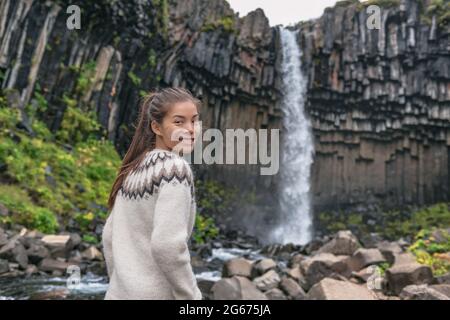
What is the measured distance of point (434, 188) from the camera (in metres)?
34.4

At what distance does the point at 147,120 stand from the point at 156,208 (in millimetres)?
576

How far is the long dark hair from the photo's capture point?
2061mm

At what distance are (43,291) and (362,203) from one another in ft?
105

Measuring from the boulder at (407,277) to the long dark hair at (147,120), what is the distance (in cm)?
783

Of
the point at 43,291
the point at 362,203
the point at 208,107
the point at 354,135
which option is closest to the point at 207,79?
the point at 208,107

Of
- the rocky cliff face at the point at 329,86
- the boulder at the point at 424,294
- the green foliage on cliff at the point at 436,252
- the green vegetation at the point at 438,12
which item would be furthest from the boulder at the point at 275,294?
the green vegetation at the point at 438,12

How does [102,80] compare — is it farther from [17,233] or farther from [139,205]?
[139,205]

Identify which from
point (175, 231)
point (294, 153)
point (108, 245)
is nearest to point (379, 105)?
point (294, 153)

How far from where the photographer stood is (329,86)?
34406 mm

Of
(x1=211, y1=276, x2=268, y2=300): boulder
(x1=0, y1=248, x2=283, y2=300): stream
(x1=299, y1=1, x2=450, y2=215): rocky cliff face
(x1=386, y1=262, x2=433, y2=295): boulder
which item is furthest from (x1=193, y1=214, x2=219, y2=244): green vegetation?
(x1=386, y1=262, x2=433, y2=295): boulder

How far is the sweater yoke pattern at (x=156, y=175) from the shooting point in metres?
1.83

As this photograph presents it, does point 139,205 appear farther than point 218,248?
No

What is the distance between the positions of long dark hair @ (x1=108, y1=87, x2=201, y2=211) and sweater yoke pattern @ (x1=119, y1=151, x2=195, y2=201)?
11cm

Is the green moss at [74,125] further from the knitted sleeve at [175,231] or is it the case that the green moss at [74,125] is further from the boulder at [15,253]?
the knitted sleeve at [175,231]
